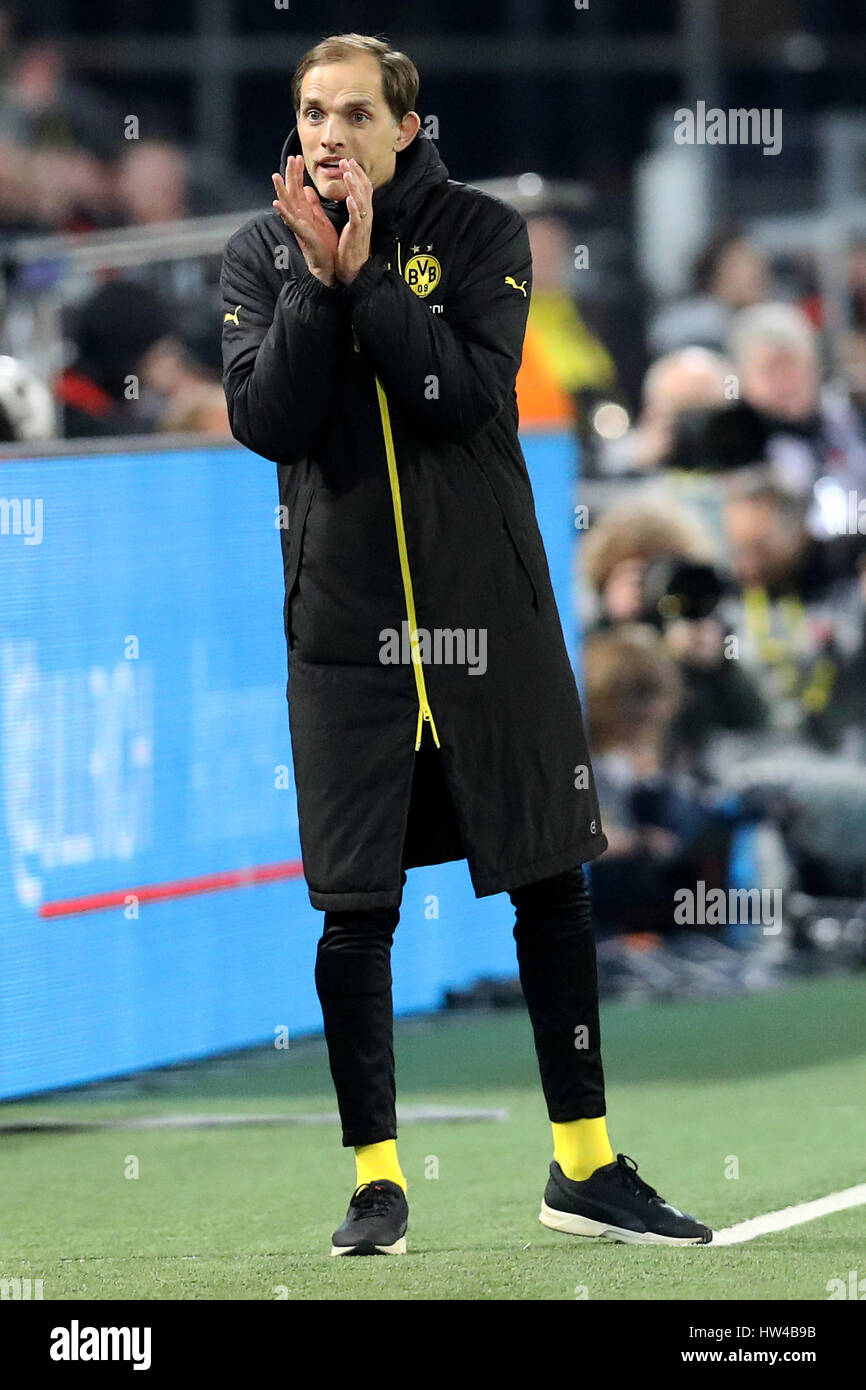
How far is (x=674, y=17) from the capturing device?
14633 millimetres

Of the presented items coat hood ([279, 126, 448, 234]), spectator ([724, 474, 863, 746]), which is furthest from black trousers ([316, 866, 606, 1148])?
spectator ([724, 474, 863, 746])

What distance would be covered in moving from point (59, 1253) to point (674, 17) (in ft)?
37.8

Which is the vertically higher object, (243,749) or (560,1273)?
(243,749)

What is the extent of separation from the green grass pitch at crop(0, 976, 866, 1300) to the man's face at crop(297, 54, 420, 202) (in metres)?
1.84

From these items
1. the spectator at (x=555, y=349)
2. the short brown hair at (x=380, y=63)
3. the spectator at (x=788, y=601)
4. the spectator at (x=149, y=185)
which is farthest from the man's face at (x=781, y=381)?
the short brown hair at (x=380, y=63)

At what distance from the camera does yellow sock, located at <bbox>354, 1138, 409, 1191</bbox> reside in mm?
4262

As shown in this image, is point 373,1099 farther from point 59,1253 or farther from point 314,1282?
point 59,1253

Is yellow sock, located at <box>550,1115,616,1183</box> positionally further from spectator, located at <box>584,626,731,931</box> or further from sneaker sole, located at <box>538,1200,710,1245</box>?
spectator, located at <box>584,626,731,931</box>

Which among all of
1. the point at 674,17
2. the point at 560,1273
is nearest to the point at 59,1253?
the point at 560,1273

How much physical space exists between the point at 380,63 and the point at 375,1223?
198 cm

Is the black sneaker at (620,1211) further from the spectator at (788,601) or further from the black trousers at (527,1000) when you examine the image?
the spectator at (788,601)

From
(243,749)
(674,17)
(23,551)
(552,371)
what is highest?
(674,17)

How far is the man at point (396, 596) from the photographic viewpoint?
4.11 m

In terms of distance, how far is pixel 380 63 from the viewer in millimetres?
4109
